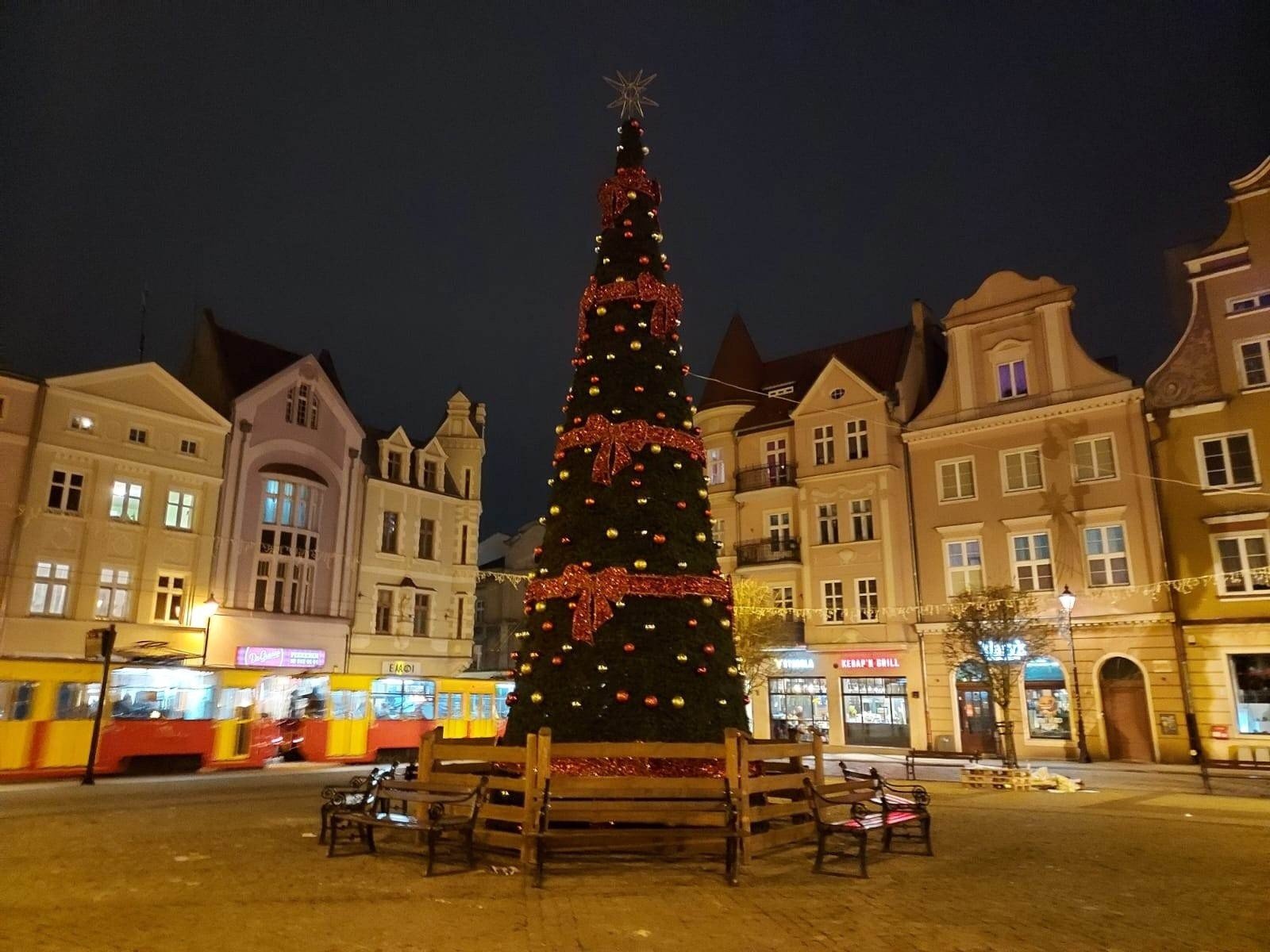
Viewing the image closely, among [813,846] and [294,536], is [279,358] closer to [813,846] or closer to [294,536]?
[294,536]

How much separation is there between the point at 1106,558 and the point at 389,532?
1062 inches

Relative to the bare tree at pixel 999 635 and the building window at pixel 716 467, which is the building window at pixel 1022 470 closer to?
the bare tree at pixel 999 635

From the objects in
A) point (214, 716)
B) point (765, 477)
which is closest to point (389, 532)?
point (214, 716)

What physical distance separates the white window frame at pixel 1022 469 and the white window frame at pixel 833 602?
705 centimetres

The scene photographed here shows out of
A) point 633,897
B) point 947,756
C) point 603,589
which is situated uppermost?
point 603,589

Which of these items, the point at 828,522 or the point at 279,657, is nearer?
the point at 279,657

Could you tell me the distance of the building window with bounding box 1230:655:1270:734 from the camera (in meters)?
25.0

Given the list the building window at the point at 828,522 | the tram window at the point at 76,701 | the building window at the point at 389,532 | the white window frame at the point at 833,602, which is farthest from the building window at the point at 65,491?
the white window frame at the point at 833,602

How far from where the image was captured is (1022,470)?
3064 cm

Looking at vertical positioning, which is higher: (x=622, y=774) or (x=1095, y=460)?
(x=1095, y=460)

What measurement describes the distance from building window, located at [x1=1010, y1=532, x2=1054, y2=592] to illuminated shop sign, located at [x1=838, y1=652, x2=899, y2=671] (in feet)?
17.1

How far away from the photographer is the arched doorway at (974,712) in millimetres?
29766

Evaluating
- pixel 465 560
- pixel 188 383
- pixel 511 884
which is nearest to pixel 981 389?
pixel 465 560

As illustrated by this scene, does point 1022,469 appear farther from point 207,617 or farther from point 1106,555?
point 207,617
